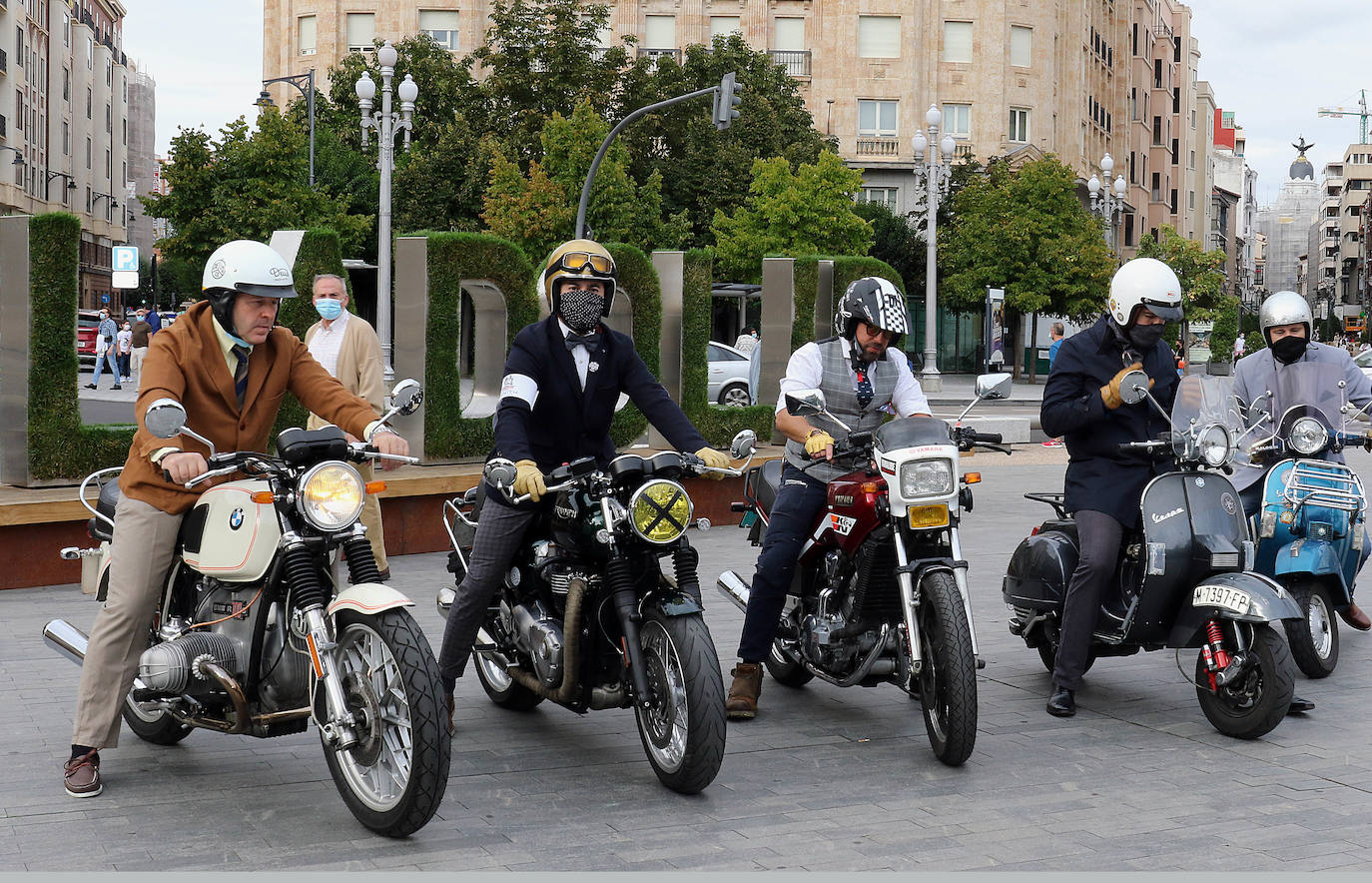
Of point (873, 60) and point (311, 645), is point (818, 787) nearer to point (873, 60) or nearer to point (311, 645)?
point (311, 645)

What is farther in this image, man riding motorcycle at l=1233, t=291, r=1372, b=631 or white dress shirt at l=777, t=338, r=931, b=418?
man riding motorcycle at l=1233, t=291, r=1372, b=631

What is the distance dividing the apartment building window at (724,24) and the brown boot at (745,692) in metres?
57.4

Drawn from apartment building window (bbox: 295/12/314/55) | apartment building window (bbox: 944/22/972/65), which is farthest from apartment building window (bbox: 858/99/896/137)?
apartment building window (bbox: 295/12/314/55)

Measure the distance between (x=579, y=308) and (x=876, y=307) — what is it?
1251 millimetres

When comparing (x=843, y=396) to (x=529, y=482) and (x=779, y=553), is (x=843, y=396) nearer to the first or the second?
(x=779, y=553)

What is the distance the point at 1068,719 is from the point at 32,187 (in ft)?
262

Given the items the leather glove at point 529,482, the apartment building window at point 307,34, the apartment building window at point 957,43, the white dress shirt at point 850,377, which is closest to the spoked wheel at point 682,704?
the leather glove at point 529,482

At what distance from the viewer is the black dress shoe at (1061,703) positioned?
21.5 feet

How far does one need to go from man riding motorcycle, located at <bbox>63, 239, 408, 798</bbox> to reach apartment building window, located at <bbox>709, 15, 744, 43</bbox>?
5837cm

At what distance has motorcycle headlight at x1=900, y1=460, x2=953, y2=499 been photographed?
568 centimetres

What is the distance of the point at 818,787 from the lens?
214 inches

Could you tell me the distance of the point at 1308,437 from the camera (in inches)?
286

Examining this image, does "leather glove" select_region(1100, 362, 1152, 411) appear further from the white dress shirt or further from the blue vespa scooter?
the blue vespa scooter

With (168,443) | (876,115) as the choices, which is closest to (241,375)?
(168,443)
